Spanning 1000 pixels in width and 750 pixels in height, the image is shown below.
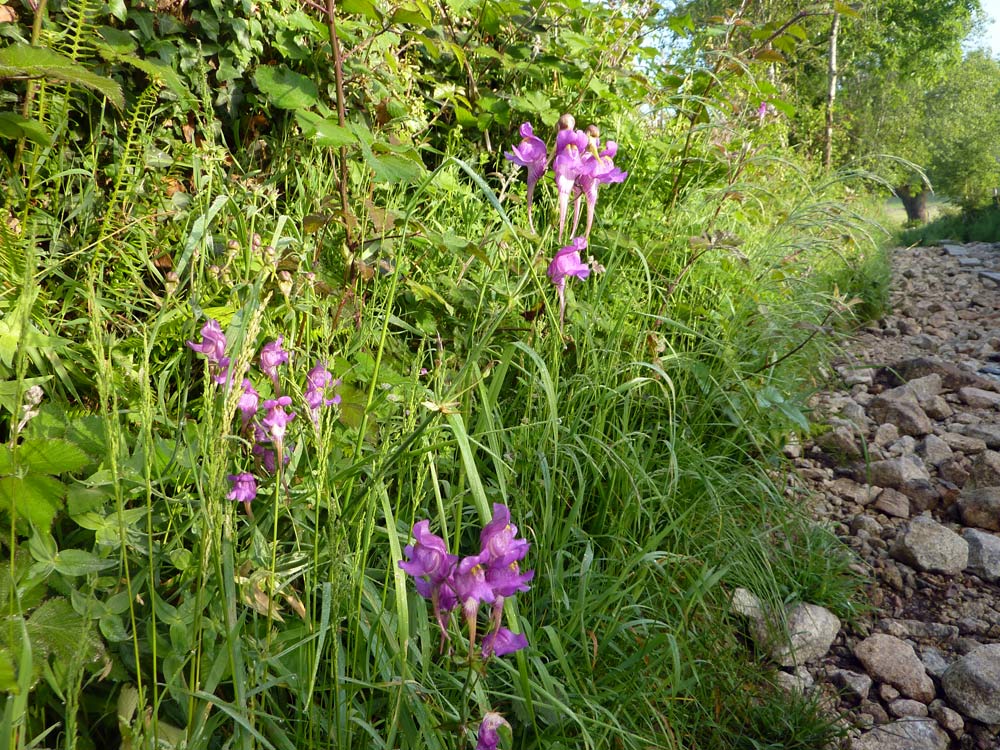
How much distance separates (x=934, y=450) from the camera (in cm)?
312

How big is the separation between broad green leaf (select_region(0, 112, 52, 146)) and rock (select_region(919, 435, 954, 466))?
3258 millimetres

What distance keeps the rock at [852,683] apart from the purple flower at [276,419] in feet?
4.85

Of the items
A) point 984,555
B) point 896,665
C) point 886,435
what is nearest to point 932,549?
point 984,555

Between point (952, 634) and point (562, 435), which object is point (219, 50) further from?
point (952, 634)

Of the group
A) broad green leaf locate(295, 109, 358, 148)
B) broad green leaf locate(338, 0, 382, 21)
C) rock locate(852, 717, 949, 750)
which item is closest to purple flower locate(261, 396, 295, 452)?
broad green leaf locate(295, 109, 358, 148)

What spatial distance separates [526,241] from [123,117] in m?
1.23

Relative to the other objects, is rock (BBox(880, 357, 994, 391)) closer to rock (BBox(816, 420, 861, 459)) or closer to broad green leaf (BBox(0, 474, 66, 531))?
rock (BBox(816, 420, 861, 459))

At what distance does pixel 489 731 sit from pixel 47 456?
2.62 ft

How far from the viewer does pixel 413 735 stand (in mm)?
1222

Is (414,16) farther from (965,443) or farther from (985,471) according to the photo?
(965,443)

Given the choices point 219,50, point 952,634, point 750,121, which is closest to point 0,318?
point 219,50

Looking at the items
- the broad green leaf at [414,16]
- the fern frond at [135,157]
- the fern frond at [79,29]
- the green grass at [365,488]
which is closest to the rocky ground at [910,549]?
the green grass at [365,488]

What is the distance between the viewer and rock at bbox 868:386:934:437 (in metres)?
3.33

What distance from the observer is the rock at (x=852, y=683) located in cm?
183
